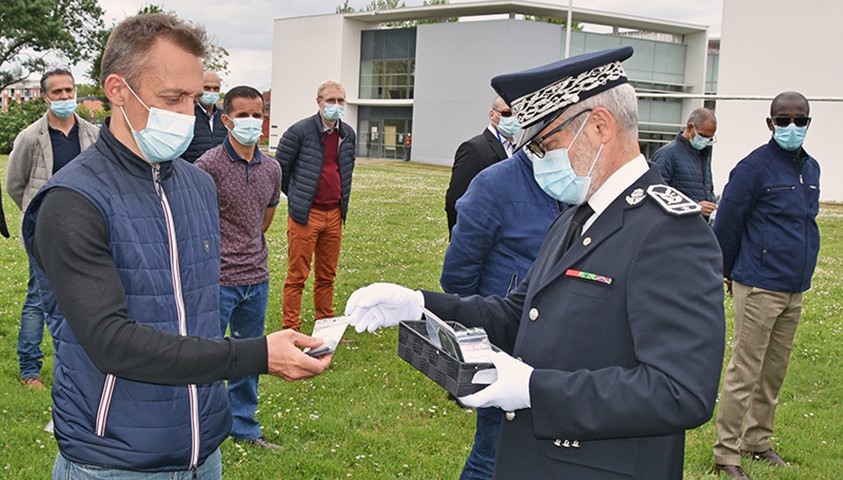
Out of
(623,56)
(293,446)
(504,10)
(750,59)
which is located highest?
(504,10)

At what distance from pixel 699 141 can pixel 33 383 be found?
23.7 feet

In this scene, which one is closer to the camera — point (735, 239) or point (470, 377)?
point (470, 377)

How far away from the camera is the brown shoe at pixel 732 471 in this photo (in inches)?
222

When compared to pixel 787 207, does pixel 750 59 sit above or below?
above

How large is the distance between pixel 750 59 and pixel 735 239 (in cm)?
3071

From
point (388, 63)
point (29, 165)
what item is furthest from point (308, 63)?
Answer: point (29, 165)

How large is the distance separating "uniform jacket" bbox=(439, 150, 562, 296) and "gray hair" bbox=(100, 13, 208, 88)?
7.19 ft

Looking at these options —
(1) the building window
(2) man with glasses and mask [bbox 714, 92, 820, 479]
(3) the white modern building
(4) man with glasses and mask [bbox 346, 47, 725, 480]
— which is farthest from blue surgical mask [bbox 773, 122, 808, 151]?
(1) the building window

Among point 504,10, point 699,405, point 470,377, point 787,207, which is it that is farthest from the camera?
point 504,10

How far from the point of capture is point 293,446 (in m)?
5.84

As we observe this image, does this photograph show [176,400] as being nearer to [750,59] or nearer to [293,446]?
[293,446]

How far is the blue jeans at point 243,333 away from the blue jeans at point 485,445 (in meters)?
1.95

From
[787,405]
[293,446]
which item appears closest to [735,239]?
[787,405]

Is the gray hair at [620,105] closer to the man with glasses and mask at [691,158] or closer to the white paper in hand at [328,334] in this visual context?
the white paper in hand at [328,334]
